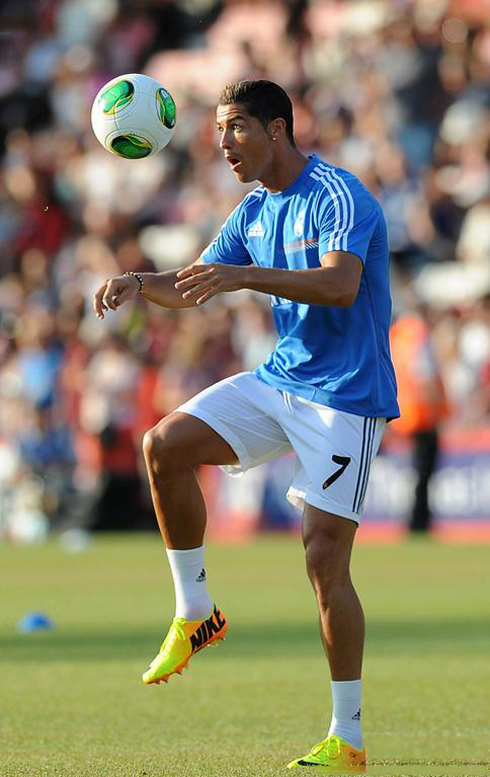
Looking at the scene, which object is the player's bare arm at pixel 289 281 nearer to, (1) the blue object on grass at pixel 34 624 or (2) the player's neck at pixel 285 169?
(2) the player's neck at pixel 285 169

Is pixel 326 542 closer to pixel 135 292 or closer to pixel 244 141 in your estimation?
pixel 135 292

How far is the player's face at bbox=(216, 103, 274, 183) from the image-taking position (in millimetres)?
6883

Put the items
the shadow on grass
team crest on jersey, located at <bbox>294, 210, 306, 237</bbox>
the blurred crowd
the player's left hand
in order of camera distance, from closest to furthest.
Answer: the player's left hand < team crest on jersey, located at <bbox>294, 210, 306, 237</bbox> < the shadow on grass < the blurred crowd

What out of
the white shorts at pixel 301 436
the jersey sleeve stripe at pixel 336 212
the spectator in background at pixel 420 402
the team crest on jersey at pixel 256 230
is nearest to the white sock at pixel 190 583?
the white shorts at pixel 301 436

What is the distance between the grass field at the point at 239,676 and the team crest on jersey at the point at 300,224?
2235 millimetres

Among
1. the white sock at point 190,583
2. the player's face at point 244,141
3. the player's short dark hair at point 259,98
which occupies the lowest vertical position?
the white sock at point 190,583

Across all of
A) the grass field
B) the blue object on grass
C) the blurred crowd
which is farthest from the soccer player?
the blurred crowd

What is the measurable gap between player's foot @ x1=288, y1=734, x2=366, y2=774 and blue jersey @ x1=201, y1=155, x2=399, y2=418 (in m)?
1.40

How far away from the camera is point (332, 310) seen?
270 inches

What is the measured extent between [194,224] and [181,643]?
1650 centimetres

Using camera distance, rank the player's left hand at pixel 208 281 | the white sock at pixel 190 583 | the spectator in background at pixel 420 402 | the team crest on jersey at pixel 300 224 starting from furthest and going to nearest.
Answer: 1. the spectator in background at pixel 420 402
2. the white sock at pixel 190 583
3. the team crest on jersey at pixel 300 224
4. the player's left hand at pixel 208 281

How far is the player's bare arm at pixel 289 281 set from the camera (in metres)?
6.24

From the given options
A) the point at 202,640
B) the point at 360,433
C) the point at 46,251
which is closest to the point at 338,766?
the point at 202,640

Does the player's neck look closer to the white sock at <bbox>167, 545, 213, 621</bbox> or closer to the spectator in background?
the white sock at <bbox>167, 545, 213, 621</bbox>
